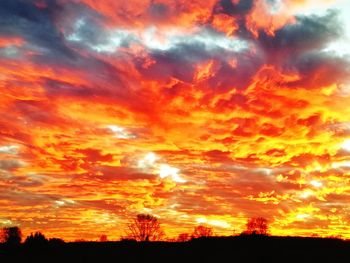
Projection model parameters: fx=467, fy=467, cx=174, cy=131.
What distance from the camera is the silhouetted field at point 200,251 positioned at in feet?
151

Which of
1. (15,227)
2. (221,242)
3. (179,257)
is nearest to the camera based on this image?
(179,257)

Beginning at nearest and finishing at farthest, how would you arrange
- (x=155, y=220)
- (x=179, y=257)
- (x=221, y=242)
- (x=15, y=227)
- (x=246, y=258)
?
1. (x=246, y=258)
2. (x=179, y=257)
3. (x=221, y=242)
4. (x=15, y=227)
5. (x=155, y=220)

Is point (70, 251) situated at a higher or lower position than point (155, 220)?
lower

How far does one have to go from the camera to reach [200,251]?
163ft

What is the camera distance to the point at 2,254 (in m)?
55.1

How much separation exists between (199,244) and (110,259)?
10208 millimetres

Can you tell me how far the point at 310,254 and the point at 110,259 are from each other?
20.8 meters

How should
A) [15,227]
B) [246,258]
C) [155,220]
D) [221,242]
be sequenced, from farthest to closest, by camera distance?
[155,220] → [15,227] → [221,242] → [246,258]

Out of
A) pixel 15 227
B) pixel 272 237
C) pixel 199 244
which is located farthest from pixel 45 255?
pixel 15 227

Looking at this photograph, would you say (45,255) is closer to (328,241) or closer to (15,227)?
(328,241)

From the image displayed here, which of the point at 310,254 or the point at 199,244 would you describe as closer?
the point at 310,254

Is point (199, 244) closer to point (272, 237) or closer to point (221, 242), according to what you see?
point (221, 242)

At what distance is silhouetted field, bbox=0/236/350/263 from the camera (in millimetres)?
46031

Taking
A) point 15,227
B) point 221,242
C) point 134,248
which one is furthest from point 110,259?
point 15,227
